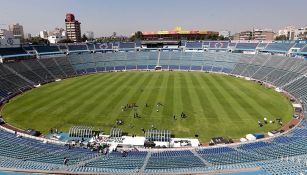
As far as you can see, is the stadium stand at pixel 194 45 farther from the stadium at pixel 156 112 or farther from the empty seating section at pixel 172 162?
the empty seating section at pixel 172 162

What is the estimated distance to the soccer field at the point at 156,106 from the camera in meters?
45.9

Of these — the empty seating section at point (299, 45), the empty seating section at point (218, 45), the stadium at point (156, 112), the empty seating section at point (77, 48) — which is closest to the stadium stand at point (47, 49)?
the stadium at point (156, 112)

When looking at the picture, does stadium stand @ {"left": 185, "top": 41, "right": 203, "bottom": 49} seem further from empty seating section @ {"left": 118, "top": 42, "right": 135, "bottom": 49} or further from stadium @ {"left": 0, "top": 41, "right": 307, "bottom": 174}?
empty seating section @ {"left": 118, "top": 42, "right": 135, "bottom": 49}

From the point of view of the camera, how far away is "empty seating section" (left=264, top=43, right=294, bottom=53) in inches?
3674

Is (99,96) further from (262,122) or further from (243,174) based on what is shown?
(243,174)

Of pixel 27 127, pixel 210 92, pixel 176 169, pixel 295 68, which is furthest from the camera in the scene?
pixel 295 68

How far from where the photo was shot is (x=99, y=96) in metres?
65.1

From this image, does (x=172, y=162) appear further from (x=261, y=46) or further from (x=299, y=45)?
(x=261, y=46)

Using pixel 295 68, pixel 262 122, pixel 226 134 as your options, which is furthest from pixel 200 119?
pixel 295 68

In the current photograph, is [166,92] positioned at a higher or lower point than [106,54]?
lower

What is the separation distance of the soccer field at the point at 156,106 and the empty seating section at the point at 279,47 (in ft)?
79.1

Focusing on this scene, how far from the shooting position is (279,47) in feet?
318

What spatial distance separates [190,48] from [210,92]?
2277 inches

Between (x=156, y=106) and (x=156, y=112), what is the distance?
3.89m
